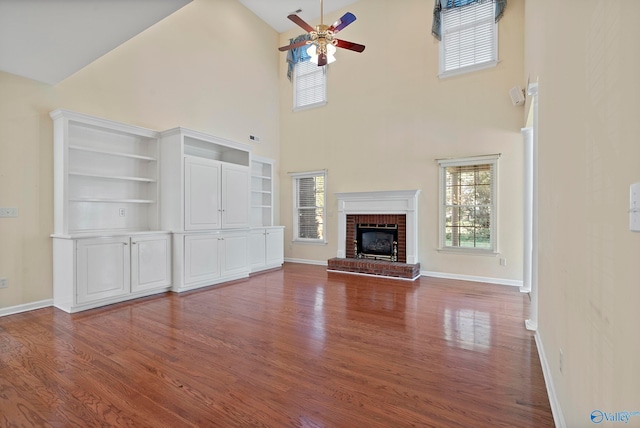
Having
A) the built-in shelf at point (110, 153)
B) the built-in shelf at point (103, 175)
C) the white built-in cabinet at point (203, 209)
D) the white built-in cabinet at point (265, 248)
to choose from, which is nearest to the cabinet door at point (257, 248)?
the white built-in cabinet at point (265, 248)

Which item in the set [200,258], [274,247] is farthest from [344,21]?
[274,247]

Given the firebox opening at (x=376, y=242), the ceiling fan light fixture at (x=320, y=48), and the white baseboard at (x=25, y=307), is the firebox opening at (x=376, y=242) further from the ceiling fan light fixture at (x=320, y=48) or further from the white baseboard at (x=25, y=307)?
the white baseboard at (x=25, y=307)

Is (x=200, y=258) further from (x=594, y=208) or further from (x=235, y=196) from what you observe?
(x=594, y=208)

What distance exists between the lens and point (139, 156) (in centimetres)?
472

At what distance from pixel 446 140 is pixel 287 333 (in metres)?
4.59

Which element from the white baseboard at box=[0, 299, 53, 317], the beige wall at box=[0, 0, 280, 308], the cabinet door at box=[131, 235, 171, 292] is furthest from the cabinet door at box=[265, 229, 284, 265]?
the white baseboard at box=[0, 299, 53, 317]

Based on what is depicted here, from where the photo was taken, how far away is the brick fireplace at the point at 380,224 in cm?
584

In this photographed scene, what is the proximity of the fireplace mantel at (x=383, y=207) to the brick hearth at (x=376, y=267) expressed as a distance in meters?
0.34

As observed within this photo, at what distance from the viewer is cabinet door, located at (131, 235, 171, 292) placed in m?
4.32

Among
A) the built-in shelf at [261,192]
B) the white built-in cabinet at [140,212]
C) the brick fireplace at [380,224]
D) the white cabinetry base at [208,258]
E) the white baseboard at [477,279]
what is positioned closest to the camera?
the white built-in cabinet at [140,212]

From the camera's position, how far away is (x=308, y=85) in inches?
297

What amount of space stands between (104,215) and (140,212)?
545 mm

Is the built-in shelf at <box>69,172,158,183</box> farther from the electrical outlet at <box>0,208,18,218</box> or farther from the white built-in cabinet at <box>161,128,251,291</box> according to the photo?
the electrical outlet at <box>0,208,18,218</box>

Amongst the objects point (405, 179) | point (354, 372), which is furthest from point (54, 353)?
point (405, 179)
